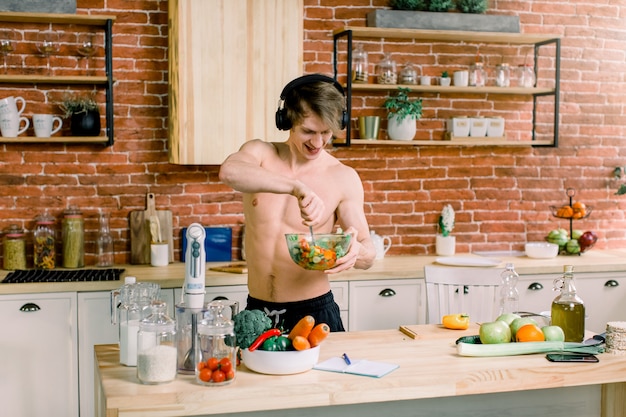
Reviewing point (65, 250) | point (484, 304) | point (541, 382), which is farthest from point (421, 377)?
point (65, 250)

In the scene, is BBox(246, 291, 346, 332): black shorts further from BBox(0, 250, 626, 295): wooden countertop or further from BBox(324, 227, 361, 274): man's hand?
BBox(0, 250, 626, 295): wooden countertop

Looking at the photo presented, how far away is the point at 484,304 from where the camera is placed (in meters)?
3.95

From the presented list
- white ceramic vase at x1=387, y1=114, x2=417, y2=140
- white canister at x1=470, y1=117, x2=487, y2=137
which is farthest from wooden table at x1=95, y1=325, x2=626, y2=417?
white canister at x1=470, y1=117, x2=487, y2=137

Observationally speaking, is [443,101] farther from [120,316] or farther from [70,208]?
[120,316]

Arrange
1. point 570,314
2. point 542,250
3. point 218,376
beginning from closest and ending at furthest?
point 218,376, point 570,314, point 542,250

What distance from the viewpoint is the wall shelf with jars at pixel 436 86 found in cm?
507

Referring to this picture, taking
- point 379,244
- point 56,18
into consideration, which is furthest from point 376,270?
point 56,18

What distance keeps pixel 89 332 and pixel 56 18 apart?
1797 mm

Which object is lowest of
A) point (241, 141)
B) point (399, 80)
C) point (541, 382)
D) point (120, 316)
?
point (541, 382)

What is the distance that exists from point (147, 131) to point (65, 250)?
88 centimetres

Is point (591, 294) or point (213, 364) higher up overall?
point (213, 364)

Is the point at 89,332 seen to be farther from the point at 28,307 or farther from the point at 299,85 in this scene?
the point at 299,85

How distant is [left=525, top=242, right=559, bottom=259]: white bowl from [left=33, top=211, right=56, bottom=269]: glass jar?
301 centimetres

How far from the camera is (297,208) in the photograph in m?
3.49
